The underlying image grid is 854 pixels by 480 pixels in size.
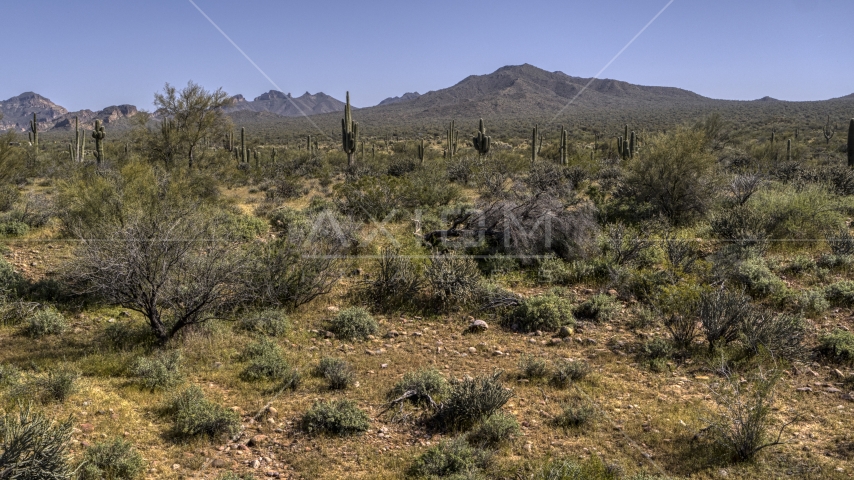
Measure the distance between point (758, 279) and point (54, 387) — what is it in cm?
1007

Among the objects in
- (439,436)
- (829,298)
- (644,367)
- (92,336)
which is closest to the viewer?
(439,436)

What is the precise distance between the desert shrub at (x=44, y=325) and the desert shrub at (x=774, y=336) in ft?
30.4

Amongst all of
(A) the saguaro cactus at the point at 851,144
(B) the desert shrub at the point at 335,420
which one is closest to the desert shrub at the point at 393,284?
(B) the desert shrub at the point at 335,420

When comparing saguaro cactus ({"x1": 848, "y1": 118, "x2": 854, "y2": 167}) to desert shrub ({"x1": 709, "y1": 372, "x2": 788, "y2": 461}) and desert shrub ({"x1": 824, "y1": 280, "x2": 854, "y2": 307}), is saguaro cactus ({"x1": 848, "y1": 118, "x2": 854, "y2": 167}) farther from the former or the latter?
desert shrub ({"x1": 709, "y1": 372, "x2": 788, "y2": 461})

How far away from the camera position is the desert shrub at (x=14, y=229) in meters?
11.7

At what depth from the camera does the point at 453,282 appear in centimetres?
872

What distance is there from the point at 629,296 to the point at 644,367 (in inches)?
97.4

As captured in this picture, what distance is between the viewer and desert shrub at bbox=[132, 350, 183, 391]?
5.84 metres

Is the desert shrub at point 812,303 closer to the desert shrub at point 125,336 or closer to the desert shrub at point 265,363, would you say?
the desert shrub at point 265,363

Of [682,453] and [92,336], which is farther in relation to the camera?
[92,336]

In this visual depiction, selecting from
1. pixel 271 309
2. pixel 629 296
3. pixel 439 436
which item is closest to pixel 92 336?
pixel 271 309

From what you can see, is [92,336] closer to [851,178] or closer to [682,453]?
[682,453]

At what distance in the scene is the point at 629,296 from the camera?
875 centimetres

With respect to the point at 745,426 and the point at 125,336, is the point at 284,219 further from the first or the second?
the point at 745,426
